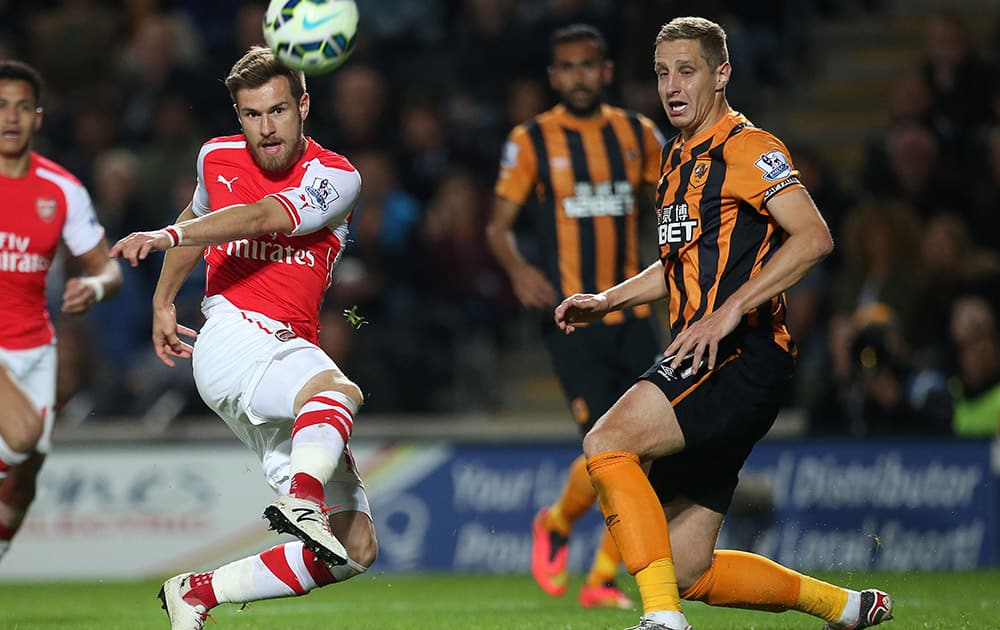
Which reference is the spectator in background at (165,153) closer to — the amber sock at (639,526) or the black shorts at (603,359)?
the black shorts at (603,359)

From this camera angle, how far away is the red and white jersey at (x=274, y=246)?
5934 millimetres

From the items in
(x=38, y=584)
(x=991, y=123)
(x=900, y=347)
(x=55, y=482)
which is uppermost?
(x=991, y=123)

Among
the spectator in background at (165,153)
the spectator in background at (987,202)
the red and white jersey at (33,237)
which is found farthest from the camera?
the spectator in background at (165,153)

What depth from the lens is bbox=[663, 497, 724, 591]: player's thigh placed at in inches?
222

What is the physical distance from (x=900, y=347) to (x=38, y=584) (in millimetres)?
6237

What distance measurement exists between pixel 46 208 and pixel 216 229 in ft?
8.42

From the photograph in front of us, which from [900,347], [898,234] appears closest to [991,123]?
[898,234]

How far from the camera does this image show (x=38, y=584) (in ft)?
34.8

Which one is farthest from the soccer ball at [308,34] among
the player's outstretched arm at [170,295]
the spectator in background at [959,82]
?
the spectator in background at [959,82]

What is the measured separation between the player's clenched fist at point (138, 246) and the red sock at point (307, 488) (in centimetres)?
90

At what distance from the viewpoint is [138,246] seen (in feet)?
17.0

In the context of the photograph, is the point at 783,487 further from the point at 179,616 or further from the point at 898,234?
the point at 179,616

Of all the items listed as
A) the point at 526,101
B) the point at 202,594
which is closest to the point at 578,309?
the point at 202,594

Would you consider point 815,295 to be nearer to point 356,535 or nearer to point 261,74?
point 356,535
